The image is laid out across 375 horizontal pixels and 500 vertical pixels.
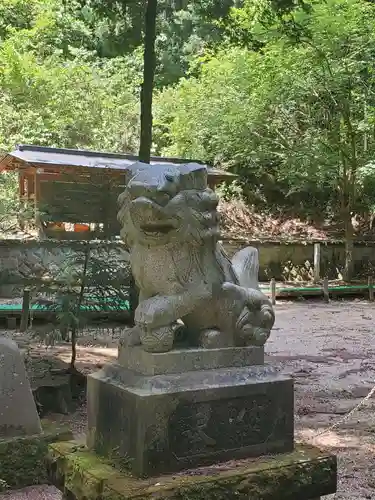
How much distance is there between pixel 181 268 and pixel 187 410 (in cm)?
68

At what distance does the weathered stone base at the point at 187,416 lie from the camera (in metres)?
2.84

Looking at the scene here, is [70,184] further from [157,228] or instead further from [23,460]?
[157,228]

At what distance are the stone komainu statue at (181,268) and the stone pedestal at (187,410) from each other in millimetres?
106

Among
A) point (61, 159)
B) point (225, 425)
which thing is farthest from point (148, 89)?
point (61, 159)

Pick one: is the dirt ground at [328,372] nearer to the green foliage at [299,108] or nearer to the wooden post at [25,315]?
the wooden post at [25,315]

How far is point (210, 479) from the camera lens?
280 centimetres

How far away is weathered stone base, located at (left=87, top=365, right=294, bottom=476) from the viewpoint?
2.84m

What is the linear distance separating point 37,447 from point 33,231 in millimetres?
13993

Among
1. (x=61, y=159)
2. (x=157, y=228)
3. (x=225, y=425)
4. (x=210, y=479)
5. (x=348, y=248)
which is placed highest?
(x=61, y=159)

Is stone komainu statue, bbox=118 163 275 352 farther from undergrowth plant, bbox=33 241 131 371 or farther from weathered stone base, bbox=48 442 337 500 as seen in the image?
undergrowth plant, bbox=33 241 131 371

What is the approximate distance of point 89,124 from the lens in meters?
21.9

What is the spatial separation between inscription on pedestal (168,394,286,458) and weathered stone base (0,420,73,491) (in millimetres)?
1887

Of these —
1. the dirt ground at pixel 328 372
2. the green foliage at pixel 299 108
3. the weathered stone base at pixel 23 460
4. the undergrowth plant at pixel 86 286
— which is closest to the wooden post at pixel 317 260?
the green foliage at pixel 299 108

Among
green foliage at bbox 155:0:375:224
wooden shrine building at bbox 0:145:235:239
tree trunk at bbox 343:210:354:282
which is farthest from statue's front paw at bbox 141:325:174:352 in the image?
tree trunk at bbox 343:210:354:282
